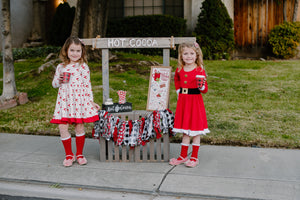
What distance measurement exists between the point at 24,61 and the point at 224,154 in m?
9.24

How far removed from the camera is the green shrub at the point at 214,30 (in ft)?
41.1

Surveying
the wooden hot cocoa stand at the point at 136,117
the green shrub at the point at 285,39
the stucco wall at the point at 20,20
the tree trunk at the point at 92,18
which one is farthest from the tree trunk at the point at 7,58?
the green shrub at the point at 285,39

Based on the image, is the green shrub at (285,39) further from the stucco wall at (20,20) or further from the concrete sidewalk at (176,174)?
the stucco wall at (20,20)

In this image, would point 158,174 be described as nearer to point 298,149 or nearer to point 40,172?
point 40,172

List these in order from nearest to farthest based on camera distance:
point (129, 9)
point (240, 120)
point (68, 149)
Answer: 1. point (68, 149)
2. point (240, 120)
3. point (129, 9)

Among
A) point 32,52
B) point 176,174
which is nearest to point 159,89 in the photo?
point 176,174

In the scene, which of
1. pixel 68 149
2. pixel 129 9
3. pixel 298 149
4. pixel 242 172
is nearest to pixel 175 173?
pixel 242 172

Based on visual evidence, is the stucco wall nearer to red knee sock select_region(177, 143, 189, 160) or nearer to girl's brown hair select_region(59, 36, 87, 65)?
girl's brown hair select_region(59, 36, 87, 65)

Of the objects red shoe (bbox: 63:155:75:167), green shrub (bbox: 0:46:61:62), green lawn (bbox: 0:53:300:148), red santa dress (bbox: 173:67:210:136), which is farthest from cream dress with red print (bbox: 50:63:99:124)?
green shrub (bbox: 0:46:61:62)

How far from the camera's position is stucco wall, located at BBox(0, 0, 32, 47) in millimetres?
14422

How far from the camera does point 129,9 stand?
591 inches

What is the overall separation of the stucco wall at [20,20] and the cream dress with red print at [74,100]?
11533 mm

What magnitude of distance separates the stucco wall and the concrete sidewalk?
36.1ft

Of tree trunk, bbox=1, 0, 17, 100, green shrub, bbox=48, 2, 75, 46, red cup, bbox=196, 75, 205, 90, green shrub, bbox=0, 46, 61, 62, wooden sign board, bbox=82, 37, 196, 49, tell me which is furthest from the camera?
green shrub, bbox=48, 2, 75, 46
